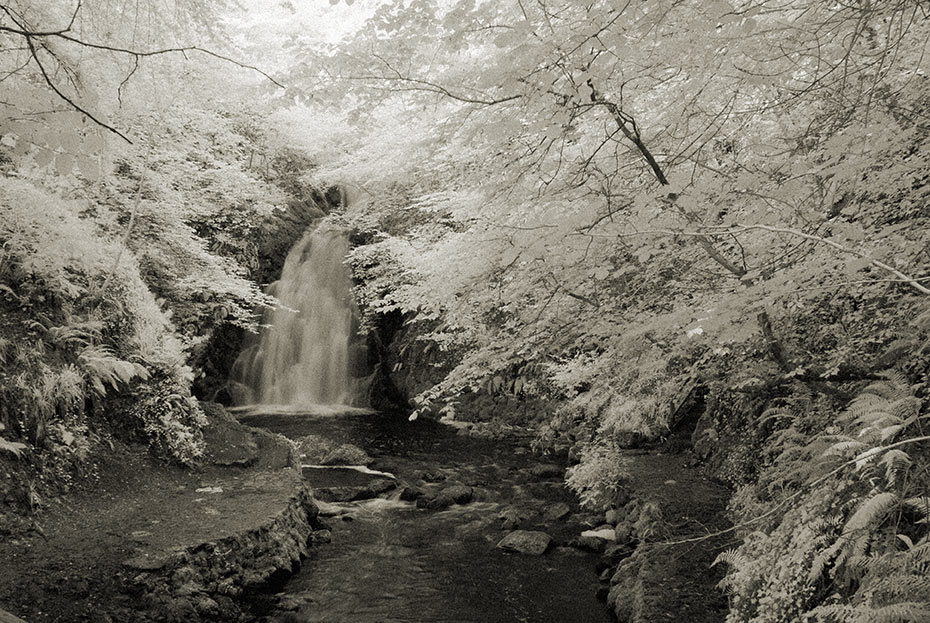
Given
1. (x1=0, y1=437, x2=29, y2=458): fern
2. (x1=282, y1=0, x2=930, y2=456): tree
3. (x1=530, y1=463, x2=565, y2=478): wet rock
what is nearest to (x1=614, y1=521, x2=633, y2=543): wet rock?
(x1=282, y1=0, x2=930, y2=456): tree

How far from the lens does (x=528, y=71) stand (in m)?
3.07

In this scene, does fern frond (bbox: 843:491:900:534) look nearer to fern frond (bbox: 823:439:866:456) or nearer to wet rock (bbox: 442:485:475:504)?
fern frond (bbox: 823:439:866:456)

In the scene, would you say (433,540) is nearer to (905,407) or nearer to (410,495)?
(410,495)

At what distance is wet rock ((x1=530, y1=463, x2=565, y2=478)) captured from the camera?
1047 centimetres

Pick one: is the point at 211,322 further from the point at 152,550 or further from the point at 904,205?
the point at 904,205

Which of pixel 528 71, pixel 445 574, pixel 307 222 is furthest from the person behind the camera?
pixel 307 222

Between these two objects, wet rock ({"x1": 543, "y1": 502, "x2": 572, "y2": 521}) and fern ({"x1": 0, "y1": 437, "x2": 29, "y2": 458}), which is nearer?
fern ({"x1": 0, "y1": 437, "x2": 29, "y2": 458})

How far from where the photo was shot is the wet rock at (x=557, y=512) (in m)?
8.21

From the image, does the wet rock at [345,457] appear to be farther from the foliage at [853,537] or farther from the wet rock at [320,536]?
the foliage at [853,537]

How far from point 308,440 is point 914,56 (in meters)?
11.0

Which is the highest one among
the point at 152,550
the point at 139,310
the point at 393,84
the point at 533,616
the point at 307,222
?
the point at 307,222

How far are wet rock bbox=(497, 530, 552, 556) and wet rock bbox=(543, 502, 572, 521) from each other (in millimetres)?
808

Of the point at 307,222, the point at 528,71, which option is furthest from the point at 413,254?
the point at 307,222

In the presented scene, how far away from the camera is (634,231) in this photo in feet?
11.2
